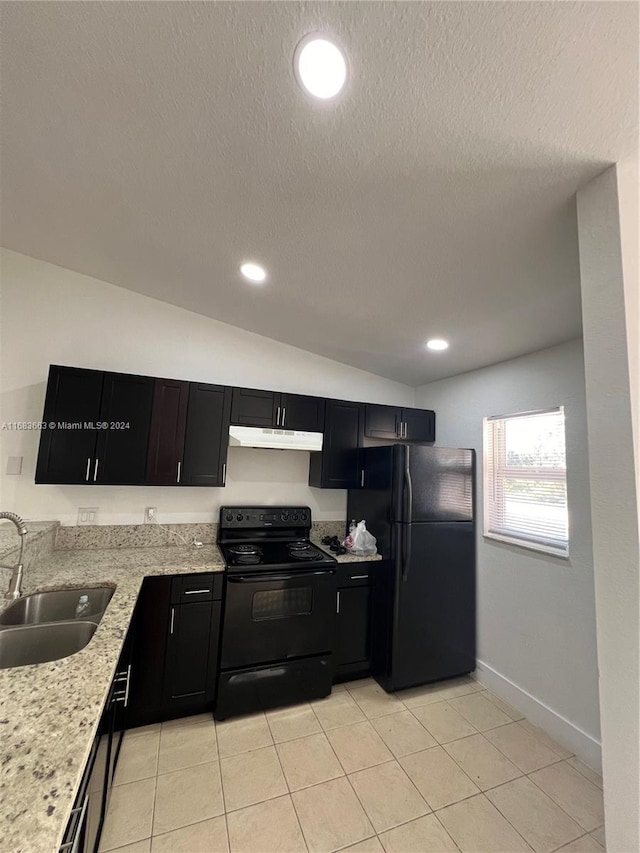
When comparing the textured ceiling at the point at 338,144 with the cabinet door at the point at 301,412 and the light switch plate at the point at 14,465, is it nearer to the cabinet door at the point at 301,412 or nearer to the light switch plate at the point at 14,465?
the cabinet door at the point at 301,412

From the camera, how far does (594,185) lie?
1219mm

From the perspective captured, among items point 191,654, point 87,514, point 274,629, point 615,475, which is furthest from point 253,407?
point 615,475

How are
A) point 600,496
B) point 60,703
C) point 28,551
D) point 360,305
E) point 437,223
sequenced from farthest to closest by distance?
point 360,305, point 28,551, point 437,223, point 600,496, point 60,703

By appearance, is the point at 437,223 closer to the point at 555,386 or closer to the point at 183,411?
the point at 555,386

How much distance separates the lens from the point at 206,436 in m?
2.59

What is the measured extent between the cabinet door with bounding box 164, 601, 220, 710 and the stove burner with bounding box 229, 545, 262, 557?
37 centimetres

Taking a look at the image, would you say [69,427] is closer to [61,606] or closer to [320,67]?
[61,606]

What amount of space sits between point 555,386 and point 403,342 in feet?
3.46

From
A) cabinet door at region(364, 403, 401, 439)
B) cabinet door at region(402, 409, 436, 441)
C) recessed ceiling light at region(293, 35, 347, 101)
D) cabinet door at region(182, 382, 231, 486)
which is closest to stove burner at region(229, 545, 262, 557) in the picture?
cabinet door at region(182, 382, 231, 486)

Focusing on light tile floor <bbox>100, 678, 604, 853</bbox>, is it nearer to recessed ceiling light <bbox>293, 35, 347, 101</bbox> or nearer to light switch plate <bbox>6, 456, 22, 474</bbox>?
light switch plate <bbox>6, 456, 22, 474</bbox>

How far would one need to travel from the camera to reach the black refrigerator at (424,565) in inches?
100

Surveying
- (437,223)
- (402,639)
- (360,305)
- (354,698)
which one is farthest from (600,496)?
(354,698)

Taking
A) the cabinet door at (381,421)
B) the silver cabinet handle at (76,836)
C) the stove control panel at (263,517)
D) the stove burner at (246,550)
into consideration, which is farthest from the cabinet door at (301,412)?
the silver cabinet handle at (76,836)

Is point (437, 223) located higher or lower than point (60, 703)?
higher
